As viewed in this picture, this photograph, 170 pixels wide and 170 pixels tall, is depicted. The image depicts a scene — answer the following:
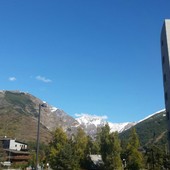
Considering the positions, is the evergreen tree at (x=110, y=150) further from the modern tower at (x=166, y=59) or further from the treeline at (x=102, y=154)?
the modern tower at (x=166, y=59)

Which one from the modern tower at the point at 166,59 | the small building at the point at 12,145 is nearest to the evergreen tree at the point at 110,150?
the modern tower at the point at 166,59

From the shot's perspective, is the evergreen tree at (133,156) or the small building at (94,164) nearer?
the small building at (94,164)

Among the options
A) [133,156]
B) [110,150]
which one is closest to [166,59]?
[110,150]

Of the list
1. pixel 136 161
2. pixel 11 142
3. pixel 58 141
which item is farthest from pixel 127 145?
pixel 11 142

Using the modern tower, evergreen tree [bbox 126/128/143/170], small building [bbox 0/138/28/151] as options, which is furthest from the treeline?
small building [bbox 0/138/28/151]

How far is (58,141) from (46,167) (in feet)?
54.3

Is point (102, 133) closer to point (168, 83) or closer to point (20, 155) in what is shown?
point (168, 83)

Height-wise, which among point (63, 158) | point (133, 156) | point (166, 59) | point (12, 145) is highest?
point (166, 59)

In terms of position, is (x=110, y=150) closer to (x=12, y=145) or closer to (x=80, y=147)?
(x=80, y=147)

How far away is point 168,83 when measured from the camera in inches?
1967

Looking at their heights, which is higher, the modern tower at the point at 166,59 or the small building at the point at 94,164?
the modern tower at the point at 166,59

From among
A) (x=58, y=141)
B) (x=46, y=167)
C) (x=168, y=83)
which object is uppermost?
(x=168, y=83)

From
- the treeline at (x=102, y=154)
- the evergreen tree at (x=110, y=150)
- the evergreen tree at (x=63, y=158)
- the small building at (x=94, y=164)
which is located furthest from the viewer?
the small building at (x=94, y=164)

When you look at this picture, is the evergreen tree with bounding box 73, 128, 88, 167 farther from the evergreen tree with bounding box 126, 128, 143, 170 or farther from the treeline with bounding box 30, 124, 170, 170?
the evergreen tree with bounding box 126, 128, 143, 170
